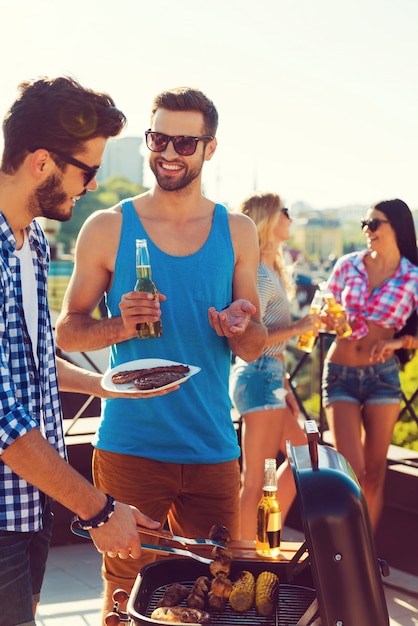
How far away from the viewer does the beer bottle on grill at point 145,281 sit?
2.69m

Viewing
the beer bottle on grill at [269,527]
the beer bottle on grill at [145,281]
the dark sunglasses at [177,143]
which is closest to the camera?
the beer bottle on grill at [269,527]

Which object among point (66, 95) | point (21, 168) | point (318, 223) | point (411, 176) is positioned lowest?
point (318, 223)

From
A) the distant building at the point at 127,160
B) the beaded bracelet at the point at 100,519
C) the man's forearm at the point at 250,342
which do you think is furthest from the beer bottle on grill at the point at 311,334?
the distant building at the point at 127,160

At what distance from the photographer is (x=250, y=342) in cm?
298

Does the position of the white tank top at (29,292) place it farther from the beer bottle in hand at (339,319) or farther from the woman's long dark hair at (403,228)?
the woman's long dark hair at (403,228)

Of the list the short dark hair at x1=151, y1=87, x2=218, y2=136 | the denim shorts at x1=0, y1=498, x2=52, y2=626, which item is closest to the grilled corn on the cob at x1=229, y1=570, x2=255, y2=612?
the denim shorts at x1=0, y1=498, x2=52, y2=626

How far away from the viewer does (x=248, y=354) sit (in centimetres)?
299

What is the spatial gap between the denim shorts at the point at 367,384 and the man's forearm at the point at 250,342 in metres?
1.89

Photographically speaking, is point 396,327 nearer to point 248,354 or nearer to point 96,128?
point 248,354

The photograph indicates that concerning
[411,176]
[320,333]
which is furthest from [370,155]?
[320,333]

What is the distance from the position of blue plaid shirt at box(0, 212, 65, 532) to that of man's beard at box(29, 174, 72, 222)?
0.30ft

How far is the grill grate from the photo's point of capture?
200 centimetres

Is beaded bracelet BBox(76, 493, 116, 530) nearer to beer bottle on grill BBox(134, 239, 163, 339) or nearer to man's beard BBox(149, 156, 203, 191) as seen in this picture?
beer bottle on grill BBox(134, 239, 163, 339)

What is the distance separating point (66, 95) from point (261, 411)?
2.82 m
